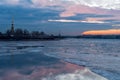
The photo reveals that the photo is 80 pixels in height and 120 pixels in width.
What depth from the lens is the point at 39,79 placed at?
1797 centimetres

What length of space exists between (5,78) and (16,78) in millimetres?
709

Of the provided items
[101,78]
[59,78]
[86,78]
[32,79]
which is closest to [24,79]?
[32,79]

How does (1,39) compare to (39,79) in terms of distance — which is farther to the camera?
(1,39)

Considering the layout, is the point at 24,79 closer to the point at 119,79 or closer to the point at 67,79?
the point at 67,79

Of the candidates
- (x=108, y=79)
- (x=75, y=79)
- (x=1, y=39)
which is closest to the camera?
(x=75, y=79)

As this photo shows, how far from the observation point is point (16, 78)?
1870 cm

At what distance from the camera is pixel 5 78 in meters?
18.8

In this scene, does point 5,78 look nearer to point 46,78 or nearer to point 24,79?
point 24,79

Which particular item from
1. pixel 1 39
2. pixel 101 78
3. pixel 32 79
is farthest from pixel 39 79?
pixel 1 39

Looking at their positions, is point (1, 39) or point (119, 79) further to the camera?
point (1, 39)

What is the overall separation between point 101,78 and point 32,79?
179 inches

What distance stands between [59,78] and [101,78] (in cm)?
293

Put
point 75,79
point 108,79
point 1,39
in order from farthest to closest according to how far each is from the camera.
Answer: point 1,39, point 108,79, point 75,79

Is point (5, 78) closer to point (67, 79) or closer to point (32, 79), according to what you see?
point (32, 79)
